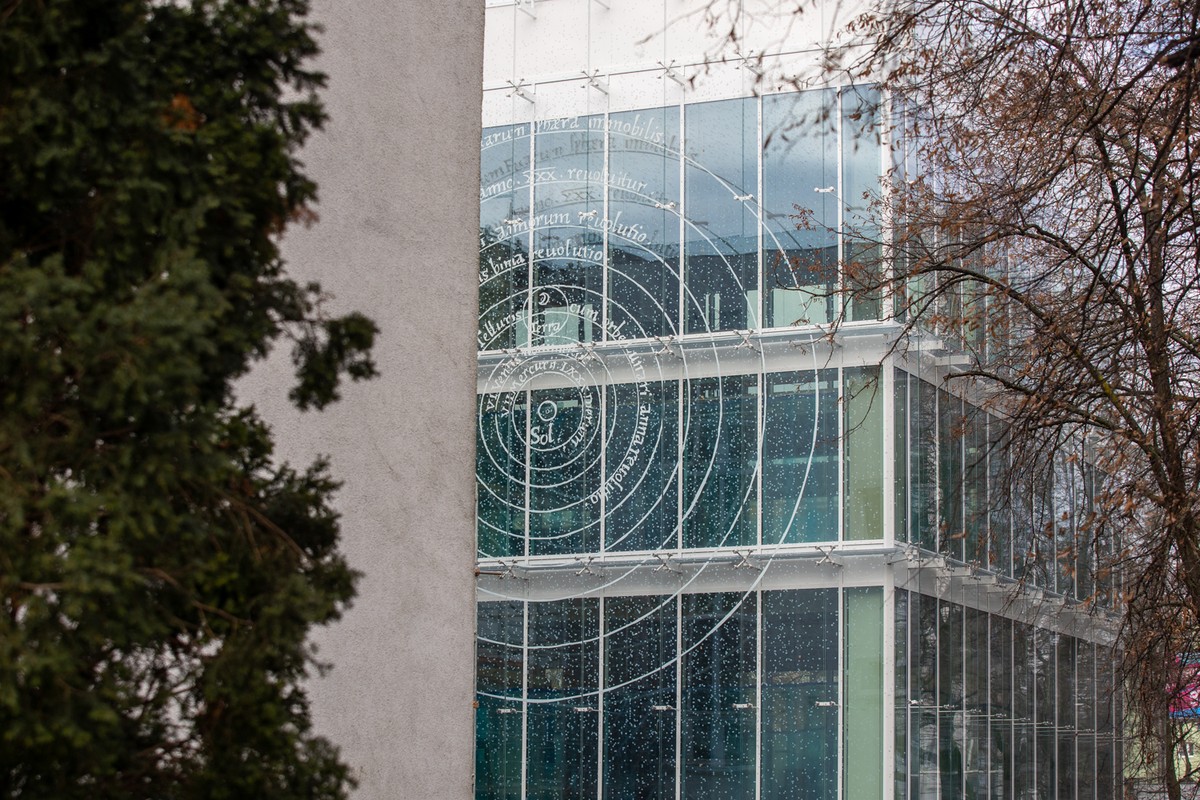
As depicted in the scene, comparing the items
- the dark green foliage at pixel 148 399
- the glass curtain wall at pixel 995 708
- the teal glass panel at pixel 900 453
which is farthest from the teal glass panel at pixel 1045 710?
the dark green foliage at pixel 148 399

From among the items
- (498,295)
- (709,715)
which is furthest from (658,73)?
(709,715)

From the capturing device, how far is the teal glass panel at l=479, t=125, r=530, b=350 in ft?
70.9

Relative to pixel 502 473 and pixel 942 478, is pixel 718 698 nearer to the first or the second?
pixel 942 478

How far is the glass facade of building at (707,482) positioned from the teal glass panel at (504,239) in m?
0.03

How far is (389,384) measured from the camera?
28.8 feet

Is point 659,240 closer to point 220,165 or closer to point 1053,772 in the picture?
point 1053,772

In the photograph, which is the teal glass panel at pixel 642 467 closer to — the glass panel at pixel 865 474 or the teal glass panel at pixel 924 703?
the glass panel at pixel 865 474

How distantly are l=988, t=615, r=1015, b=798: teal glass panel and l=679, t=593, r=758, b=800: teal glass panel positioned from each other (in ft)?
13.3

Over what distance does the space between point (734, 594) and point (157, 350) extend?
1686cm

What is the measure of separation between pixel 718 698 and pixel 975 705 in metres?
3.69

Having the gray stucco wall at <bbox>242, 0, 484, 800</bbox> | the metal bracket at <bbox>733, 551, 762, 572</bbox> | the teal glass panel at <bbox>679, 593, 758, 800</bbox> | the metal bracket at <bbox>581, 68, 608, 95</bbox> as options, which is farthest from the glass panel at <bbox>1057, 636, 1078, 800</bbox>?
the gray stucco wall at <bbox>242, 0, 484, 800</bbox>

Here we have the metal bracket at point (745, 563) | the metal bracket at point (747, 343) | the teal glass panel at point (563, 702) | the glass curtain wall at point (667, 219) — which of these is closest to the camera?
the metal bracket at point (745, 563)

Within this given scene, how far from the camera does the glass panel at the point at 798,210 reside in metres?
19.9

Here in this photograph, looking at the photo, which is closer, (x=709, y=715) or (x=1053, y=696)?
(x=709, y=715)
